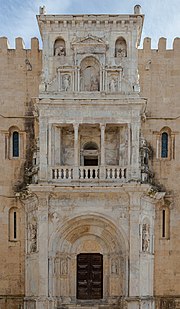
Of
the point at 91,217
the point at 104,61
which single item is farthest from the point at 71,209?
the point at 104,61

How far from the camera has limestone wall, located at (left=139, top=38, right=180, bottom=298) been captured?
75.2 ft

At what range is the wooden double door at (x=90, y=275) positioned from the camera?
73.5 ft

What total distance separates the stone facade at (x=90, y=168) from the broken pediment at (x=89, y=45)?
39mm

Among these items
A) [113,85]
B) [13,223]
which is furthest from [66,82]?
[13,223]

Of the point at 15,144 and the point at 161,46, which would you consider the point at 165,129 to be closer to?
the point at 161,46

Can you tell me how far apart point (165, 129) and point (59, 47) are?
5.55 m

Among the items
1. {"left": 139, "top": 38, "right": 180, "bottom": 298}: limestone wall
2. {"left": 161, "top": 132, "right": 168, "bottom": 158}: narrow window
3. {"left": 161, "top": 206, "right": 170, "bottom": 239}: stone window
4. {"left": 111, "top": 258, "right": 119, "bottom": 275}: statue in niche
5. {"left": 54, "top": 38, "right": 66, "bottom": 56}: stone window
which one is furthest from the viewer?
{"left": 161, "top": 132, "right": 168, "bottom": 158}: narrow window

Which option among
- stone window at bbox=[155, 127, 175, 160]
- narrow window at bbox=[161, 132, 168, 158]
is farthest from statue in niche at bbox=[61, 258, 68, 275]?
narrow window at bbox=[161, 132, 168, 158]

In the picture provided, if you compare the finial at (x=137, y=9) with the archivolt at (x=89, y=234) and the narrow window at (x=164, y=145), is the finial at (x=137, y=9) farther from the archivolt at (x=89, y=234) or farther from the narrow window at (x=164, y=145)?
the archivolt at (x=89, y=234)

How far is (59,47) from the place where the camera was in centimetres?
2222

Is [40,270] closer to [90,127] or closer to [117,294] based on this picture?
[117,294]

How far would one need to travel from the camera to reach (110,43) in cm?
2197

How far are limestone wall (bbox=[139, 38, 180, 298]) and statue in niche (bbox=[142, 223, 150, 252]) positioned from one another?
129 centimetres

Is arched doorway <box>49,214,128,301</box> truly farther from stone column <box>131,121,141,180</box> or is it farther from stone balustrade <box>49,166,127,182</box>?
stone column <box>131,121,141,180</box>
